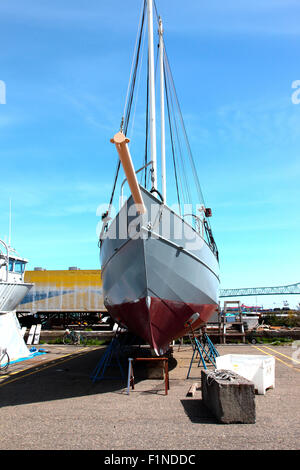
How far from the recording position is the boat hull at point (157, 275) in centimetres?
749

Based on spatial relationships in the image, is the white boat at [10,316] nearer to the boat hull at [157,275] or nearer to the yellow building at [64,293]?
the boat hull at [157,275]

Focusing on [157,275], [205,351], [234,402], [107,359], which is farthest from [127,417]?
[205,351]

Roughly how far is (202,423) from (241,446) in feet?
3.72

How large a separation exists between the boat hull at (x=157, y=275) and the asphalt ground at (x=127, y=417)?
58.1 inches

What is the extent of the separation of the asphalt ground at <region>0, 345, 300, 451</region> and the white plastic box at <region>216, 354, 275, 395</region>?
0.76ft

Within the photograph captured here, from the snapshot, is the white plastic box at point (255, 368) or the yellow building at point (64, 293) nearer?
the white plastic box at point (255, 368)

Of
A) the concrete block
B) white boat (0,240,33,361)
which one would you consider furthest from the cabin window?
the concrete block

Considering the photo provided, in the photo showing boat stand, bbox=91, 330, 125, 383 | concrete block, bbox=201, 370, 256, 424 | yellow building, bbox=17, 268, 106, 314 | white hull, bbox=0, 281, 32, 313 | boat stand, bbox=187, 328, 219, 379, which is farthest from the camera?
yellow building, bbox=17, 268, 106, 314

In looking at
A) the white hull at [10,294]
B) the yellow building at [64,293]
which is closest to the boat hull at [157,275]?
the white hull at [10,294]

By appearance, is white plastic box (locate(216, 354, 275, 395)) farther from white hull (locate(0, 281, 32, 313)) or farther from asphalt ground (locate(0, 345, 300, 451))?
white hull (locate(0, 281, 32, 313))

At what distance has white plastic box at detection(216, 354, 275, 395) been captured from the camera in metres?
7.67

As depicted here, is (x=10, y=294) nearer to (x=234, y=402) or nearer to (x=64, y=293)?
(x=234, y=402)

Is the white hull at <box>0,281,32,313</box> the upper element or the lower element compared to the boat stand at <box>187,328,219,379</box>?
upper
